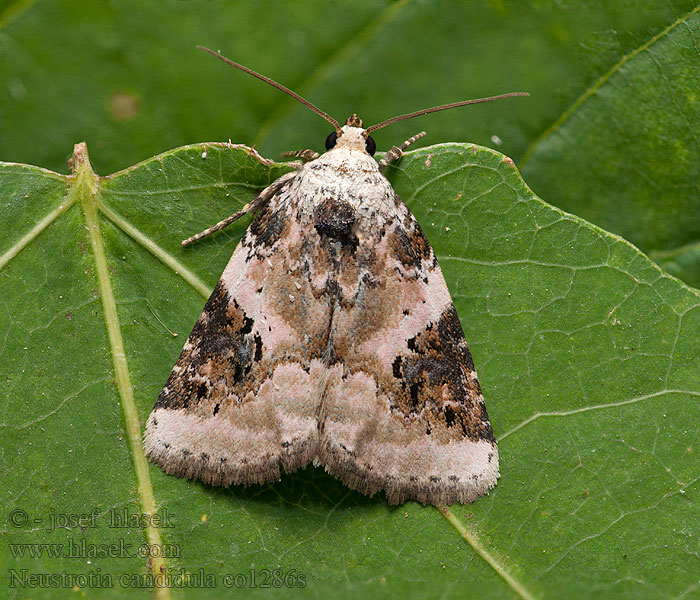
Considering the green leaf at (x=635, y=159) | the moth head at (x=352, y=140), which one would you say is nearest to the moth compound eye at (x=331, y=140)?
the moth head at (x=352, y=140)

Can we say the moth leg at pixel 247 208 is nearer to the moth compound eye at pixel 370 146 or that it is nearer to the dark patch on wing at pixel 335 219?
the dark patch on wing at pixel 335 219

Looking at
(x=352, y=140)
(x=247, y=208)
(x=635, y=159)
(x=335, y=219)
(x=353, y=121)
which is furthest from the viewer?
(x=635, y=159)

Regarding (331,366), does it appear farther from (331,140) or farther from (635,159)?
(635,159)

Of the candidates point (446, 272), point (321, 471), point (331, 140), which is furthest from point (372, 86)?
point (321, 471)

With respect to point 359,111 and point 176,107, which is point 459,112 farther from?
point 176,107

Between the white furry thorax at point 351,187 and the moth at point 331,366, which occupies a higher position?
the white furry thorax at point 351,187

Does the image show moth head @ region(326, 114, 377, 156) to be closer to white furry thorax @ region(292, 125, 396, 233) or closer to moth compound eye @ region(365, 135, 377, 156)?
moth compound eye @ region(365, 135, 377, 156)

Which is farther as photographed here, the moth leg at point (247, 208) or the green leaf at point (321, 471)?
the moth leg at point (247, 208)
